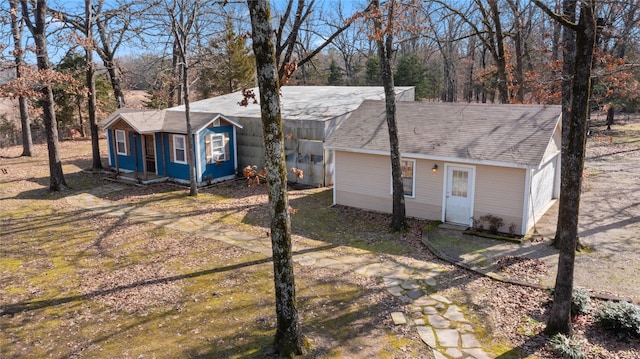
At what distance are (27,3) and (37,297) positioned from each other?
535 inches

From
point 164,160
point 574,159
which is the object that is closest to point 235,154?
point 164,160

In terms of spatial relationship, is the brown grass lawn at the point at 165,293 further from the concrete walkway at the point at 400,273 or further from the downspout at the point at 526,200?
the downspout at the point at 526,200

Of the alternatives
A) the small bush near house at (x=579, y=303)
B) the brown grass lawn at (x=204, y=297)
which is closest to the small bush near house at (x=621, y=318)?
the brown grass lawn at (x=204, y=297)

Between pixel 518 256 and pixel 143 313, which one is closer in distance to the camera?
A: pixel 143 313

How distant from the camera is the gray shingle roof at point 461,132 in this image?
1334 cm

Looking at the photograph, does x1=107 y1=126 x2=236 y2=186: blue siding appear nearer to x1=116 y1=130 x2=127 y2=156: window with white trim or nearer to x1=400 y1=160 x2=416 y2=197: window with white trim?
x1=116 y1=130 x2=127 y2=156: window with white trim

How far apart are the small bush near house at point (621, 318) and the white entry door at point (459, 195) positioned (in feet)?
21.1

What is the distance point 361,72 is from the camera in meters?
50.5

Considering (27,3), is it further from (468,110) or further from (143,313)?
(468,110)

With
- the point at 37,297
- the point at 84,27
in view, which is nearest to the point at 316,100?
the point at 84,27

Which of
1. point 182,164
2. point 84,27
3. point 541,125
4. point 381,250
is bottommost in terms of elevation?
point 381,250

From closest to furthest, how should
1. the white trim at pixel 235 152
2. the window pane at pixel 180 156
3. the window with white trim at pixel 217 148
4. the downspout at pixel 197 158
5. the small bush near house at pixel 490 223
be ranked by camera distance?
the small bush near house at pixel 490 223 → the downspout at pixel 197 158 → the window pane at pixel 180 156 → the window with white trim at pixel 217 148 → the white trim at pixel 235 152

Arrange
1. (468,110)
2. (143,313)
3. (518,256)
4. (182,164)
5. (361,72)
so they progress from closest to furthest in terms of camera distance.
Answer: (143,313) < (518,256) < (468,110) < (182,164) < (361,72)

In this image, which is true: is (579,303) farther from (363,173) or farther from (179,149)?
(179,149)
